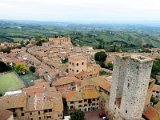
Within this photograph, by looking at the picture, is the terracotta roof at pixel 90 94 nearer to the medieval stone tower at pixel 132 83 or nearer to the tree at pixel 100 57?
the medieval stone tower at pixel 132 83

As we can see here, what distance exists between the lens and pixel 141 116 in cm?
3984

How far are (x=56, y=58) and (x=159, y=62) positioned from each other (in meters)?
41.5

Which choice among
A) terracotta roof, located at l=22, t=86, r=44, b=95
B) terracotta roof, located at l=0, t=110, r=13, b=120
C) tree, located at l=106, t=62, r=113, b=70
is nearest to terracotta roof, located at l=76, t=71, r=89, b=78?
terracotta roof, located at l=22, t=86, r=44, b=95

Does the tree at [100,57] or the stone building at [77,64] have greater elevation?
the stone building at [77,64]

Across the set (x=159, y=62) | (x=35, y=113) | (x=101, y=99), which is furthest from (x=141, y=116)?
(x=159, y=62)

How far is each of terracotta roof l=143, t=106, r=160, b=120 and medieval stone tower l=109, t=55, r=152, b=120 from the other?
211 centimetres

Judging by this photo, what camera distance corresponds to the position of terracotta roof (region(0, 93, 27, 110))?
41.2 m

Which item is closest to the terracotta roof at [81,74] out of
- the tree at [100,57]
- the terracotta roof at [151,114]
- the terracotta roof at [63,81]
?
the terracotta roof at [63,81]

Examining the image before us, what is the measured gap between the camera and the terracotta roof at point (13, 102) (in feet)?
135

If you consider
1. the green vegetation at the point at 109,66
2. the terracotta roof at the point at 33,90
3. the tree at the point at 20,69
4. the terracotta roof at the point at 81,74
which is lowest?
the green vegetation at the point at 109,66

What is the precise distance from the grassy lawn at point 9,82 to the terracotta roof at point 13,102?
43.5ft

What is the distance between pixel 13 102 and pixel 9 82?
2254 centimetres

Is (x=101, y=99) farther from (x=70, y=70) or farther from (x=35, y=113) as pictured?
(x=70, y=70)

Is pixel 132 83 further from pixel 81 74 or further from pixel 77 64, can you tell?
pixel 77 64
